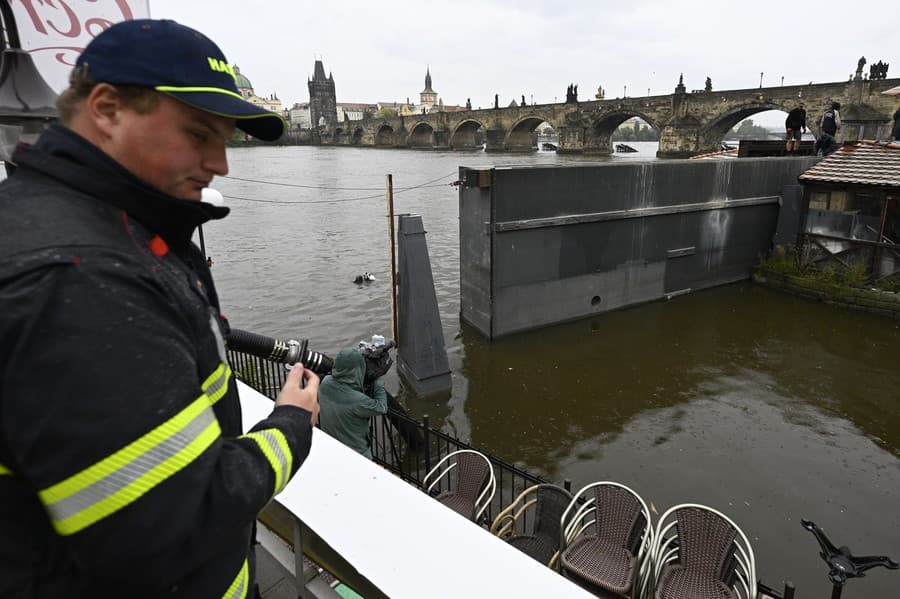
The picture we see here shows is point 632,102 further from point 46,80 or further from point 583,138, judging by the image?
point 46,80

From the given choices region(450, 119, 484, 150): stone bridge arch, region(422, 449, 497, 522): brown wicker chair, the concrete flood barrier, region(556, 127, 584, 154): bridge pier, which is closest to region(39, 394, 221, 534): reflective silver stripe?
region(422, 449, 497, 522): brown wicker chair

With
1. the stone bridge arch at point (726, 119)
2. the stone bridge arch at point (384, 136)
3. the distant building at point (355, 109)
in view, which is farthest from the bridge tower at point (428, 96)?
the stone bridge arch at point (726, 119)

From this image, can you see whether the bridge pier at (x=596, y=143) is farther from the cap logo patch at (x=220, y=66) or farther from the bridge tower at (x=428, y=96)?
the bridge tower at (x=428, y=96)

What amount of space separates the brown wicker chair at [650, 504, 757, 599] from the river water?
2.06 m

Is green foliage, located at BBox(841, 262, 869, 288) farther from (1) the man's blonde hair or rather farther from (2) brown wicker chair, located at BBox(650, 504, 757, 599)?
(1) the man's blonde hair

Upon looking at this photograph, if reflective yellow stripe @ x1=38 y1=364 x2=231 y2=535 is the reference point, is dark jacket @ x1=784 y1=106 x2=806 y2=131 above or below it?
Result: above

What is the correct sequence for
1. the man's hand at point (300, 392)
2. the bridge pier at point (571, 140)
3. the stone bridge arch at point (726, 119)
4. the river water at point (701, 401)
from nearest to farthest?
1. the man's hand at point (300, 392)
2. the river water at point (701, 401)
3. the stone bridge arch at point (726, 119)
4. the bridge pier at point (571, 140)

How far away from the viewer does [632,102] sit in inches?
2109

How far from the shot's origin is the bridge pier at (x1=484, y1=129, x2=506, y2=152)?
244 feet

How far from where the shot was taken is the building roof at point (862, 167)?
13031 mm

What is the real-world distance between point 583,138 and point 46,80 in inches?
2475

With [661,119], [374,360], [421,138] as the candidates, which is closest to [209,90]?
[374,360]

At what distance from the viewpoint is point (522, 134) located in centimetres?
7531

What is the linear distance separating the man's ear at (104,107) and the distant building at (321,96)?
157 m
